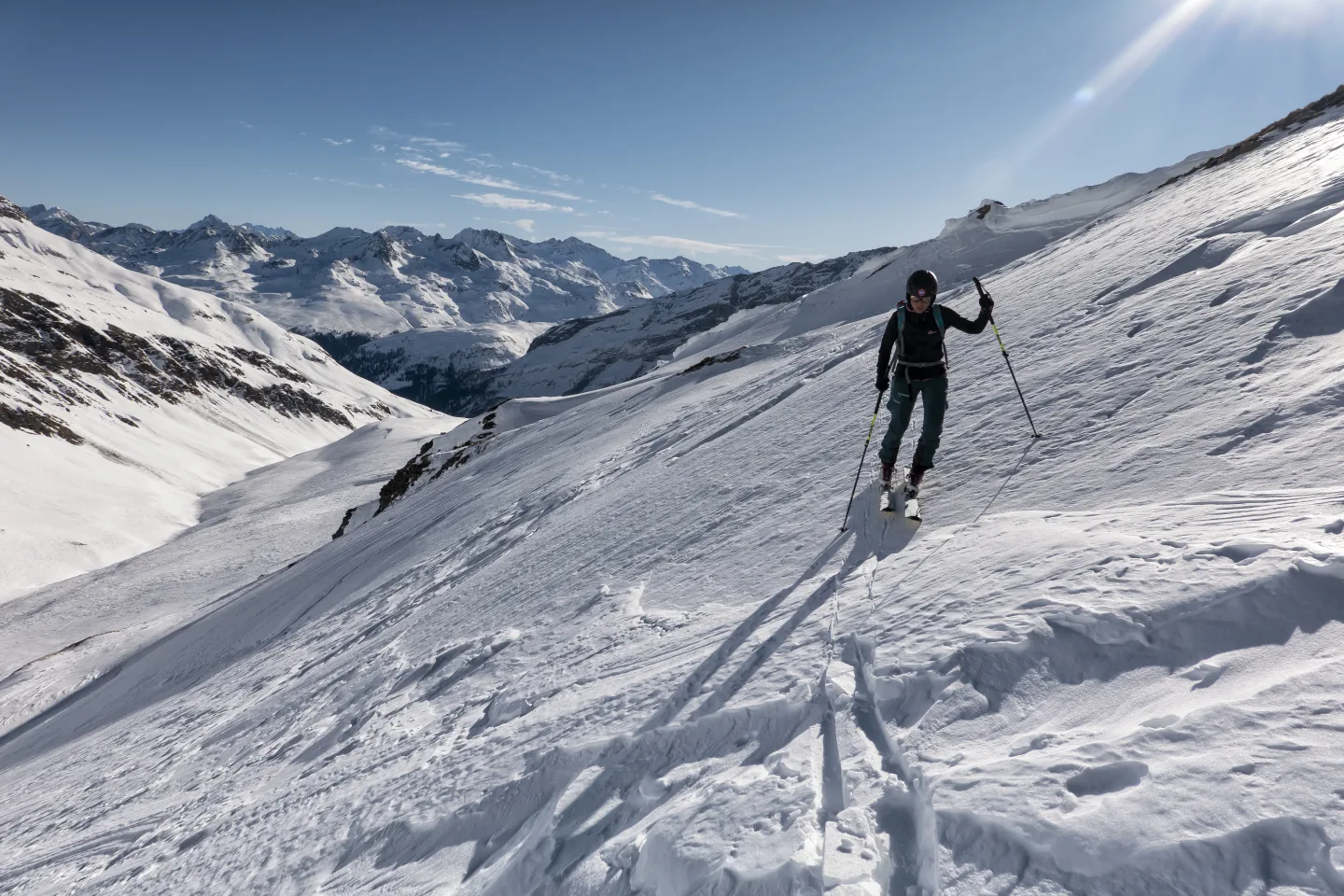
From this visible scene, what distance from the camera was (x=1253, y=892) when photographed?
2490 millimetres

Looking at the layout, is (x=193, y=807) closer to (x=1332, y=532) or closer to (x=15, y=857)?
(x=15, y=857)

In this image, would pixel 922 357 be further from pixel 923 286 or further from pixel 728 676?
pixel 728 676

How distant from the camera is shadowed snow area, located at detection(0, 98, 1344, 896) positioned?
3.17m

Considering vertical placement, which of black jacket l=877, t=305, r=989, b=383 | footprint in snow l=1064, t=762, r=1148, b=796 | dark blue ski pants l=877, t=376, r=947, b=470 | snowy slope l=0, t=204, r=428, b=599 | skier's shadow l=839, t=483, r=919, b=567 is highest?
snowy slope l=0, t=204, r=428, b=599

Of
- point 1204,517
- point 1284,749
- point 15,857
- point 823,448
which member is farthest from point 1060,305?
point 15,857

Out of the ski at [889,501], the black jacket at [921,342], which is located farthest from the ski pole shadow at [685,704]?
the black jacket at [921,342]

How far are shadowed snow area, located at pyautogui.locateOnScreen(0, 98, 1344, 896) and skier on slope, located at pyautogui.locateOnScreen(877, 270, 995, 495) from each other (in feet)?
2.39

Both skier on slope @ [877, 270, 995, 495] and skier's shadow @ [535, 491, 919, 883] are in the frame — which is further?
skier on slope @ [877, 270, 995, 495]

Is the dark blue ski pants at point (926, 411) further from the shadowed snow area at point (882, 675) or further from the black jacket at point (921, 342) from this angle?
the shadowed snow area at point (882, 675)

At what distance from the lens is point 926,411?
7.81 meters

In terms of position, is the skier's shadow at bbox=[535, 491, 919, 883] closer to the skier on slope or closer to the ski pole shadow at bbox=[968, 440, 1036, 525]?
the ski pole shadow at bbox=[968, 440, 1036, 525]

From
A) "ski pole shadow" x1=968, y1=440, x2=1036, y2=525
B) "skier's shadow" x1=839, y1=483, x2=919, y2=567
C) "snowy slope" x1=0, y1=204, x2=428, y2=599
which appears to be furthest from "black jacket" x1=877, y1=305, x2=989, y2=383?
"snowy slope" x1=0, y1=204, x2=428, y2=599

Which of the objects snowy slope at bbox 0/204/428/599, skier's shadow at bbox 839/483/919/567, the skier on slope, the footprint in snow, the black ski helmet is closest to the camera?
the footprint in snow

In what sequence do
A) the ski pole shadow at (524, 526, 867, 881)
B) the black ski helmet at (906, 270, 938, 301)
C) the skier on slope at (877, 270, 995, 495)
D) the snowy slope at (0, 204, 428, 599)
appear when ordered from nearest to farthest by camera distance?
the ski pole shadow at (524, 526, 867, 881) < the black ski helmet at (906, 270, 938, 301) < the skier on slope at (877, 270, 995, 495) < the snowy slope at (0, 204, 428, 599)
